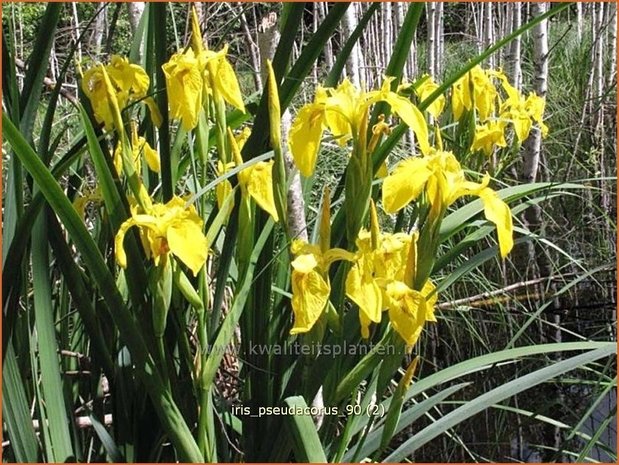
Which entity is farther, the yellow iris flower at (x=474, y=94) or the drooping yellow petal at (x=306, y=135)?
the yellow iris flower at (x=474, y=94)

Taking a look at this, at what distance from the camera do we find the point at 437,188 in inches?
23.4

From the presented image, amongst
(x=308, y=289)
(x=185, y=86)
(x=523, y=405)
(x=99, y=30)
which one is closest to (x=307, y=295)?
(x=308, y=289)

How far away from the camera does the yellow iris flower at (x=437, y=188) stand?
1.91 ft

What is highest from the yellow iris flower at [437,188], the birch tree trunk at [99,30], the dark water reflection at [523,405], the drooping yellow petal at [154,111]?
the birch tree trunk at [99,30]

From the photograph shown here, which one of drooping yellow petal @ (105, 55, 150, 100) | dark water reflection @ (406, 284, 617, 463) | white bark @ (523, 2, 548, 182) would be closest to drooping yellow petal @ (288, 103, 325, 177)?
drooping yellow petal @ (105, 55, 150, 100)

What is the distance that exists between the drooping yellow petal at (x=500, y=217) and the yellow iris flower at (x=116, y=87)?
0.35m

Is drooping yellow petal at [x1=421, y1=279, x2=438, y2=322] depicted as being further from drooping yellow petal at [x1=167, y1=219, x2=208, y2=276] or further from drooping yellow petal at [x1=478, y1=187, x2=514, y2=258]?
drooping yellow petal at [x1=167, y1=219, x2=208, y2=276]

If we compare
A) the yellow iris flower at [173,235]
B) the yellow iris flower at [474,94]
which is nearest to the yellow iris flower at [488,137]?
the yellow iris flower at [474,94]

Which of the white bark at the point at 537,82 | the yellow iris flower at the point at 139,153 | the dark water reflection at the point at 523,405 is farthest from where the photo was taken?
the white bark at the point at 537,82

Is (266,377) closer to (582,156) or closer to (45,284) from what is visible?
(45,284)

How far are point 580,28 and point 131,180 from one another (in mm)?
3567

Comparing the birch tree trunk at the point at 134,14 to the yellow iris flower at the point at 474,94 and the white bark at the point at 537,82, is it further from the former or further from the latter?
the white bark at the point at 537,82

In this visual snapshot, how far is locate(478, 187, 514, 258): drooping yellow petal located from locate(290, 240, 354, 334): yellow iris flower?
0.40 ft

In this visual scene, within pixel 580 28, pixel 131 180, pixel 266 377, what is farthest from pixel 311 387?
pixel 580 28
